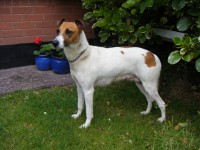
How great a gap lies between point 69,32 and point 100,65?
0.64 metres

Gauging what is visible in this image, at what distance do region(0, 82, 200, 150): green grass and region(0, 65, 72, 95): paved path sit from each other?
0.31 metres

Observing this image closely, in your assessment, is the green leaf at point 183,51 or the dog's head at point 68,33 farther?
the dog's head at point 68,33

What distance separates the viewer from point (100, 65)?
15.8 ft

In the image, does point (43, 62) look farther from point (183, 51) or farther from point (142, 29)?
point (183, 51)

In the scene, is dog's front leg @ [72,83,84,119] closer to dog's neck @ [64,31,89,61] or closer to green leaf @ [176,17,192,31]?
dog's neck @ [64,31,89,61]

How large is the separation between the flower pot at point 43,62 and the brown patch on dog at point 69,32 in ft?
9.53

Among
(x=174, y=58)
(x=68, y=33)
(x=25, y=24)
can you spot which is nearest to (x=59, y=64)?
(x=25, y=24)

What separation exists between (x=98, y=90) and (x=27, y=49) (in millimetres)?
2230

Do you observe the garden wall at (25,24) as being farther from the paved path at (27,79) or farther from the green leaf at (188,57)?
the green leaf at (188,57)

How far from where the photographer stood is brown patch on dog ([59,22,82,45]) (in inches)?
179

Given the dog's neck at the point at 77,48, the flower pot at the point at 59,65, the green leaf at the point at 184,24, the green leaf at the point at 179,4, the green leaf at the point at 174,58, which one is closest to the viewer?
the green leaf at the point at 174,58

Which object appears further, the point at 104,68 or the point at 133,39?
the point at 133,39

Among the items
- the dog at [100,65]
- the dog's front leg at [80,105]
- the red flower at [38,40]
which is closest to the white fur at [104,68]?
the dog at [100,65]

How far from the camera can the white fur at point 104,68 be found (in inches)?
187
